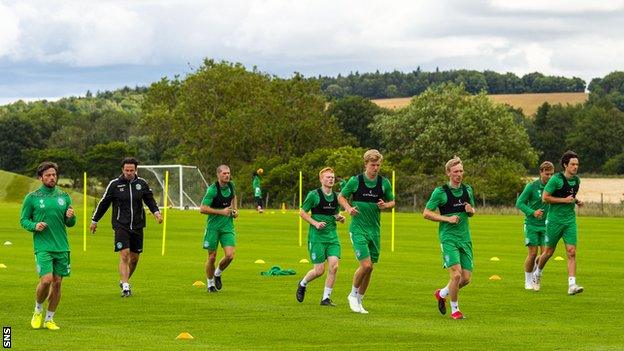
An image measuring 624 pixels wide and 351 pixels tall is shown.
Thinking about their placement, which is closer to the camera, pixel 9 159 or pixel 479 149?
pixel 479 149

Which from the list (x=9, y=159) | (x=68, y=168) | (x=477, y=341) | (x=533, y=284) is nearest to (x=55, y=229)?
(x=477, y=341)

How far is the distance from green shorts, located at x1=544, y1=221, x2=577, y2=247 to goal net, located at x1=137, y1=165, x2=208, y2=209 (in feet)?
194

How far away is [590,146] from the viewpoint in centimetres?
13838

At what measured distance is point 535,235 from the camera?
2303cm

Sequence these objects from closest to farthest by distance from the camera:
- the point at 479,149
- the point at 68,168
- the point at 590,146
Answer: the point at 479,149 → the point at 68,168 → the point at 590,146

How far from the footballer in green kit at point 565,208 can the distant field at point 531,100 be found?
5891 inches

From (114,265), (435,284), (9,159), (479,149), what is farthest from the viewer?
(9,159)

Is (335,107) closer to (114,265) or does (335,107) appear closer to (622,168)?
(622,168)

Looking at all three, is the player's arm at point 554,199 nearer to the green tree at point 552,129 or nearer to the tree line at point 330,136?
the tree line at point 330,136

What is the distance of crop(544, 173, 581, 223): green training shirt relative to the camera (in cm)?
2139

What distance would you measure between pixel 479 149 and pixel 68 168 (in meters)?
43.5

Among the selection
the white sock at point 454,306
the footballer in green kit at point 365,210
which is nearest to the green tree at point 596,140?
the footballer in green kit at point 365,210

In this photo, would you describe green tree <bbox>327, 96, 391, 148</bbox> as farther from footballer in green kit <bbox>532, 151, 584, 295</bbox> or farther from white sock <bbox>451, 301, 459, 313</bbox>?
white sock <bbox>451, 301, 459, 313</bbox>

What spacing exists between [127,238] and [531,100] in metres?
164
